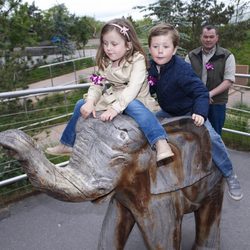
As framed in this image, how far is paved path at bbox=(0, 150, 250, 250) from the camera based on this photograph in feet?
10.2

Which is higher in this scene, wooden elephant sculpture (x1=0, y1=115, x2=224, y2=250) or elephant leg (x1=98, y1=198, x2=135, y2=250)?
wooden elephant sculpture (x1=0, y1=115, x2=224, y2=250)

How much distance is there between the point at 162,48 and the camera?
1.89 m

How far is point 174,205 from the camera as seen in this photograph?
6.52ft

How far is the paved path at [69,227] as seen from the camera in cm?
312

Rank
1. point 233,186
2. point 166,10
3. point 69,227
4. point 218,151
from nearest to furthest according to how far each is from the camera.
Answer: point 218,151
point 233,186
point 69,227
point 166,10

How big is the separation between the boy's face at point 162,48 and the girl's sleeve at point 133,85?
79 millimetres

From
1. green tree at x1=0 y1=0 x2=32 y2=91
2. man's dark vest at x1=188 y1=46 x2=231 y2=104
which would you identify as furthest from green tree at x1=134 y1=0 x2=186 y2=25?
man's dark vest at x1=188 y1=46 x2=231 y2=104

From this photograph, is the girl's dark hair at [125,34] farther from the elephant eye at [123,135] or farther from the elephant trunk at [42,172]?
the elephant trunk at [42,172]

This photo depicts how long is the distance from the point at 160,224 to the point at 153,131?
1.69 feet

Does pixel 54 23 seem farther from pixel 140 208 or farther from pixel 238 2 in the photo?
pixel 140 208

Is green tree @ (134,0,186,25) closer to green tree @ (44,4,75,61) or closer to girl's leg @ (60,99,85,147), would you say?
girl's leg @ (60,99,85,147)

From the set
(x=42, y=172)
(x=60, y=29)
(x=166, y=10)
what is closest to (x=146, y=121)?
(x=42, y=172)

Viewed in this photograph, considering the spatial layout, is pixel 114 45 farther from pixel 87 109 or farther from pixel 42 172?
pixel 42 172

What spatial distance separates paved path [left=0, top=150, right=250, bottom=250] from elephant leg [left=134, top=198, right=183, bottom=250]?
0.93 meters
